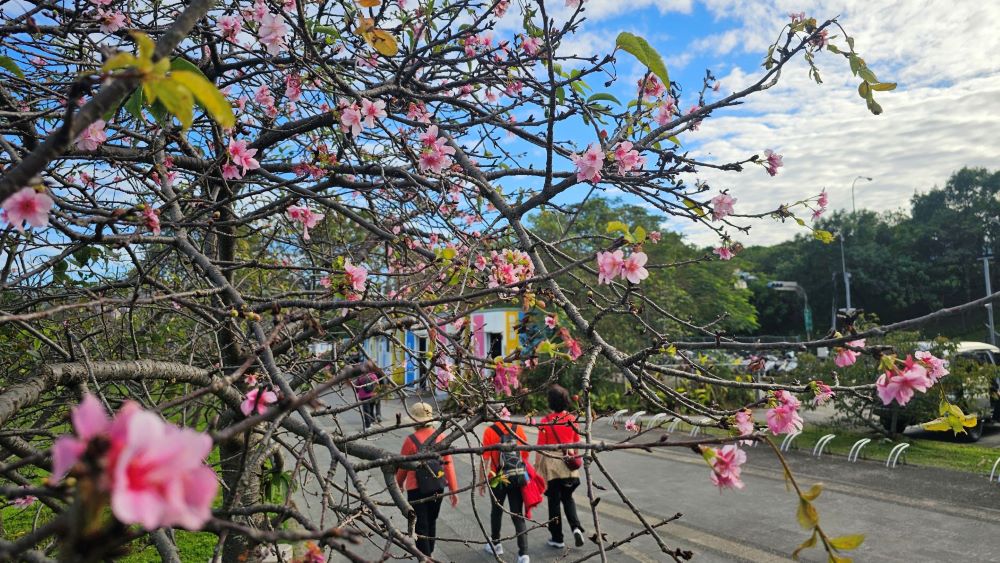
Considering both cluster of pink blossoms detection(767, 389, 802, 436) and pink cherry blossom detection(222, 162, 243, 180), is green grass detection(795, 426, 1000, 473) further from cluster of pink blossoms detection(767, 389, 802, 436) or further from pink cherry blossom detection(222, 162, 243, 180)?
pink cherry blossom detection(222, 162, 243, 180)

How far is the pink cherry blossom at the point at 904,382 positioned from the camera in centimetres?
162

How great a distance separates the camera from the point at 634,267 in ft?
6.71

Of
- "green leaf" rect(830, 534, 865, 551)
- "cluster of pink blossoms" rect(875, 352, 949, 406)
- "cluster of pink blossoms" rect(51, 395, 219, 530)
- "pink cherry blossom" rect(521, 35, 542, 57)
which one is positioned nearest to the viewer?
"cluster of pink blossoms" rect(51, 395, 219, 530)

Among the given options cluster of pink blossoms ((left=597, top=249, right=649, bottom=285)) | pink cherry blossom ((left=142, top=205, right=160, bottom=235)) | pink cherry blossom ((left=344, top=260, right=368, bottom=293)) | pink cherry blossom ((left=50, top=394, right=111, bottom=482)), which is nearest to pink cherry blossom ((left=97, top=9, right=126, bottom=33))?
pink cherry blossom ((left=142, top=205, right=160, bottom=235))

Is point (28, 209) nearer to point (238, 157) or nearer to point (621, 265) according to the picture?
point (238, 157)

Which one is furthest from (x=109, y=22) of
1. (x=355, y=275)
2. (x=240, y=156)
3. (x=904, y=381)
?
(x=904, y=381)

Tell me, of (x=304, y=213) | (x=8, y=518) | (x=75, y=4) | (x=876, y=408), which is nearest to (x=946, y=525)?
(x=876, y=408)

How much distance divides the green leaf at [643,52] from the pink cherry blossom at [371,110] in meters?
1.20

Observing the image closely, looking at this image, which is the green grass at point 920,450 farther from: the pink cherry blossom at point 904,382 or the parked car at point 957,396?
the pink cherry blossom at point 904,382

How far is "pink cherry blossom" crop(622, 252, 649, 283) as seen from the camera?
2.01m

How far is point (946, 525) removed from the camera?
19.7 feet

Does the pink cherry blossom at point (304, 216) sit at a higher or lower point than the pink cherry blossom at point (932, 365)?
higher

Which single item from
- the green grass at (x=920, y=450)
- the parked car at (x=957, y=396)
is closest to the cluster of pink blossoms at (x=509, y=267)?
the green grass at (x=920, y=450)

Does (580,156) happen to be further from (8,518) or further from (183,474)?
(8,518)
